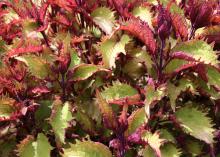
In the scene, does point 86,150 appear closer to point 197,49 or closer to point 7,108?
point 7,108

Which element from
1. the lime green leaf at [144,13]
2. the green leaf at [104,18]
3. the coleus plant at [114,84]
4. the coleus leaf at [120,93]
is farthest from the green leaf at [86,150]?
the lime green leaf at [144,13]

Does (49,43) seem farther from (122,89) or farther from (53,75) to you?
(122,89)

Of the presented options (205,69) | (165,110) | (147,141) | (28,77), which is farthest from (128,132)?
(28,77)

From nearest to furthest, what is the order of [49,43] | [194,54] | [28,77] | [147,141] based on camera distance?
[147,141], [194,54], [28,77], [49,43]

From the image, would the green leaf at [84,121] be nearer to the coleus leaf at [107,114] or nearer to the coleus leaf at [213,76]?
the coleus leaf at [107,114]

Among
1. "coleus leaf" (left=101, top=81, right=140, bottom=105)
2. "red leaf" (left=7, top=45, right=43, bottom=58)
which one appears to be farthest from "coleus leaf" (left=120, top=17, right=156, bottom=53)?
"red leaf" (left=7, top=45, right=43, bottom=58)

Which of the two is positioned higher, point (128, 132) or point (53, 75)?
point (53, 75)

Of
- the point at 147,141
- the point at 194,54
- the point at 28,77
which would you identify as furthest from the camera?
the point at 28,77

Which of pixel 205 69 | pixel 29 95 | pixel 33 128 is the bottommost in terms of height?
pixel 33 128
